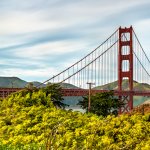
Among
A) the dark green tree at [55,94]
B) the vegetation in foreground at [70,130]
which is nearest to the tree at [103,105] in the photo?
the dark green tree at [55,94]

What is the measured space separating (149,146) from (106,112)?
28.6 metres

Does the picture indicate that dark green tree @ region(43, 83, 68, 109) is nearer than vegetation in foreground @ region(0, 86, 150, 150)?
No

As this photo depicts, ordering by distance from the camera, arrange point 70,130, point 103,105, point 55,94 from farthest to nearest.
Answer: point 103,105 → point 55,94 → point 70,130

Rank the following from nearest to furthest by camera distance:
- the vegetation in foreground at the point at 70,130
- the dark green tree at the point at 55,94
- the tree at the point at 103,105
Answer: the vegetation in foreground at the point at 70,130
the dark green tree at the point at 55,94
the tree at the point at 103,105

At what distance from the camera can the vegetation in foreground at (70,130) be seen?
14.6 metres

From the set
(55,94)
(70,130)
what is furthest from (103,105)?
(70,130)

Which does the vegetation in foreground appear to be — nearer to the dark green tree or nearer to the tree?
the dark green tree

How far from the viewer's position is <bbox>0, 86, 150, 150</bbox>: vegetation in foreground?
1458 centimetres

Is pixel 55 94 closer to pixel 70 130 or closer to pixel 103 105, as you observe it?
pixel 103 105

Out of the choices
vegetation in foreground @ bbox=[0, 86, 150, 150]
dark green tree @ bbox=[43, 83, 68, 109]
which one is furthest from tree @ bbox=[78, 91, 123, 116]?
vegetation in foreground @ bbox=[0, 86, 150, 150]

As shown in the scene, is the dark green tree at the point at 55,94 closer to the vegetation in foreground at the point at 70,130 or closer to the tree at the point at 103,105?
the tree at the point at 103,105

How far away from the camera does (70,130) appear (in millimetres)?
16359

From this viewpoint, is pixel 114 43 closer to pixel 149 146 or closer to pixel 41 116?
pixel 41 116

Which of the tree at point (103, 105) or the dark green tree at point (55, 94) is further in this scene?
the tree at point (103, 105)
